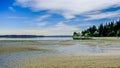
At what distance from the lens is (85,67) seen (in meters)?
15.7

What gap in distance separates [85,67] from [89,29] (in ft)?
426

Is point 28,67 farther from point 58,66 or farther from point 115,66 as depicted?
point 115,66

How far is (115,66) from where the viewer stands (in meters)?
15.8

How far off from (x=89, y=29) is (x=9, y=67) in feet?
428

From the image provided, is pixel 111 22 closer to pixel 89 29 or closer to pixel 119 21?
pixel 119 21

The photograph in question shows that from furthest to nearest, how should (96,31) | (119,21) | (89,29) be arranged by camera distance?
(89,29) < (96,31) < (119,21)

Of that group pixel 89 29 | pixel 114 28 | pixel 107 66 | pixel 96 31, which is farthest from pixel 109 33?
pixel 107 66

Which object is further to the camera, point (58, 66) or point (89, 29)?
point (89, 29)

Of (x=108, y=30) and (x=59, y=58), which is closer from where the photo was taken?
(x=59, y=58)

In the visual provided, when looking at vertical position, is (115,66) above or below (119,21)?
below

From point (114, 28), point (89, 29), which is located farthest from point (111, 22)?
point (89, 29)

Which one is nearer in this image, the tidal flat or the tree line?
the tidal flat

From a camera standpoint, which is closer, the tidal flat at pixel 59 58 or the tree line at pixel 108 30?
the tidal flat at pixel 59 58

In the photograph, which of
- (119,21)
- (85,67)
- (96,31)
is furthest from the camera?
(96,31)
